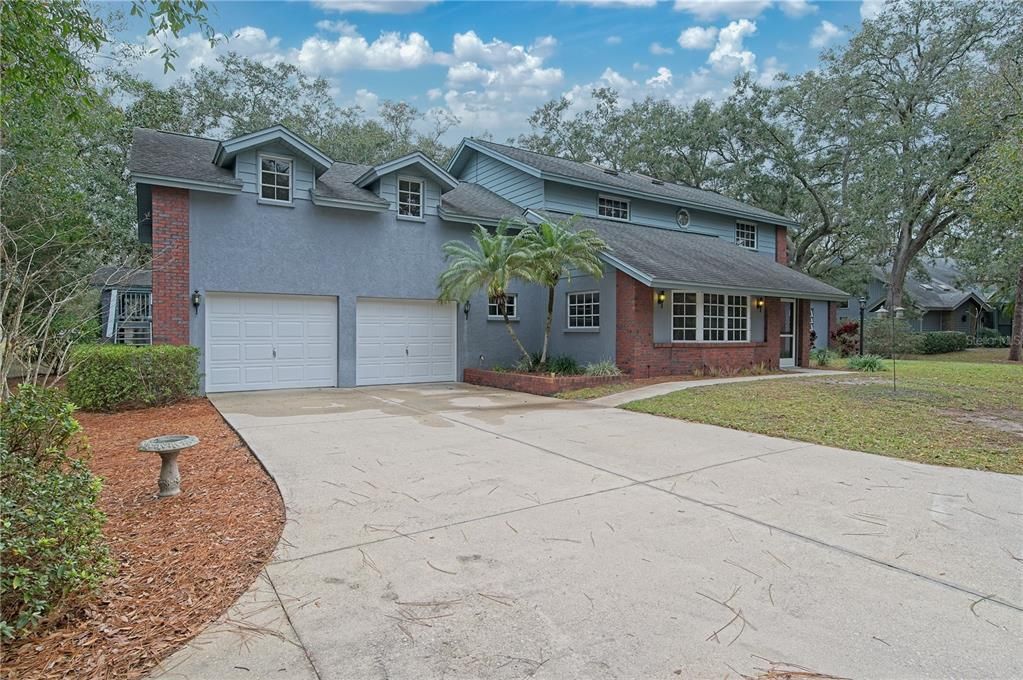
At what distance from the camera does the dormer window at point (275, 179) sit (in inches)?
458

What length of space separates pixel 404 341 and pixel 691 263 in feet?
25.3

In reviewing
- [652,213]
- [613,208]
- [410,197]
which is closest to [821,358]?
[652,213]

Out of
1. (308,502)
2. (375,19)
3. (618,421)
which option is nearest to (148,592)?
(308,502)

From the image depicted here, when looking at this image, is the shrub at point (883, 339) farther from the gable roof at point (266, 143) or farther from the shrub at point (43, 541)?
the shrub at point (43, 541)

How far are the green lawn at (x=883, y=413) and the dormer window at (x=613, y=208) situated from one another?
290 inches

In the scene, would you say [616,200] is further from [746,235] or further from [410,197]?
[410,197]

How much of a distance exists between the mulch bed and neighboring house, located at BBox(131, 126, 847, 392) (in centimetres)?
578

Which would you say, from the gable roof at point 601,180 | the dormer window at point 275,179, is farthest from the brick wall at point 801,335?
the dormer window at point 275,179

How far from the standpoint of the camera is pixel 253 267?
11.5 m

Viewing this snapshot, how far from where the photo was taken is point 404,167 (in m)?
13.0

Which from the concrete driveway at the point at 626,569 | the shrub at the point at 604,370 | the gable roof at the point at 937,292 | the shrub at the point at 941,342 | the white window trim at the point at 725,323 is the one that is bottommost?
the concrete driveway at the point at 626,569

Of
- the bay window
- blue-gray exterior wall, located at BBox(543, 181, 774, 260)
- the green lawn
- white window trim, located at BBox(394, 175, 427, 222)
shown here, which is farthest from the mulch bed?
blue-gray exterior wall, located at BBox(543, 181, 774, 260)

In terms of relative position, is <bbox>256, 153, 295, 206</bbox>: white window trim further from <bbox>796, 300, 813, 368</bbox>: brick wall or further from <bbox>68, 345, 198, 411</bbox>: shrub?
<bbox>796, 300, 813, 368</bbox>: brick wall

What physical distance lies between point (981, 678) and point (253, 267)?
40.1 ft
